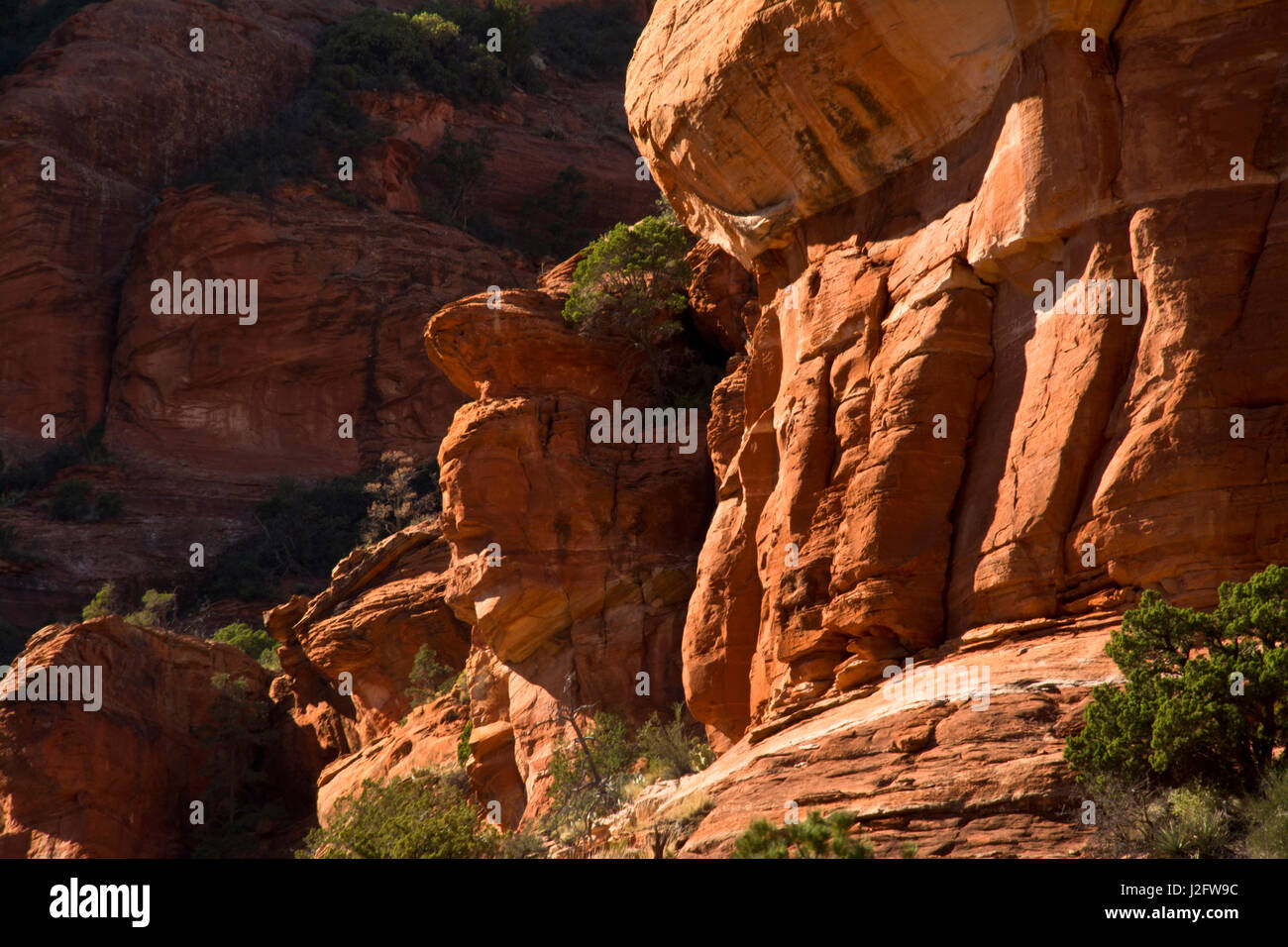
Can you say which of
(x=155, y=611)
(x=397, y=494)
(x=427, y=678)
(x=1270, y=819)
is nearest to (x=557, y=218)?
(x=397, y=494)

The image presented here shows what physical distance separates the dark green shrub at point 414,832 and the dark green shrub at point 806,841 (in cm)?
675

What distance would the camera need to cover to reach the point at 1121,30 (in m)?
18.9

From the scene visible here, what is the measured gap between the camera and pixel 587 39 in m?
86.6

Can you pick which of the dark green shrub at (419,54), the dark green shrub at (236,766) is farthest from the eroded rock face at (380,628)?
the dark green shrub at (419,54)

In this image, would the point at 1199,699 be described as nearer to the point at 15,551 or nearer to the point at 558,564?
the point at 558,564

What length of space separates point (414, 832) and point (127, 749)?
21454 mm

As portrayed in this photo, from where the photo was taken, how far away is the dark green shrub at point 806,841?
13.3 m

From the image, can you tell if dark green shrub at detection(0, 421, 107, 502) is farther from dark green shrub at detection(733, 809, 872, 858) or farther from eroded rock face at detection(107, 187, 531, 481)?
dark green shrub at detection(733, 809, 872, 858)

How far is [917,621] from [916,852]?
4788 millimetres

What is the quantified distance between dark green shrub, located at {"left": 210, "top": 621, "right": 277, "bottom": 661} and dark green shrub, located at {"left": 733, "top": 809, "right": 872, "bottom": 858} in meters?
37.6

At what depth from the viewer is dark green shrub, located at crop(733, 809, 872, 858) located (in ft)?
43.7

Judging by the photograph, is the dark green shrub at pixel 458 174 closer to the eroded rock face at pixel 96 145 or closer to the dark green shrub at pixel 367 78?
the dark green shrub at pixel 367 78

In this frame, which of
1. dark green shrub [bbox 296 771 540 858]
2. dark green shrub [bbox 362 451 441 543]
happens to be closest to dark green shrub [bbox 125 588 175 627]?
dark green shrub [bbox 362 451 441 543]
